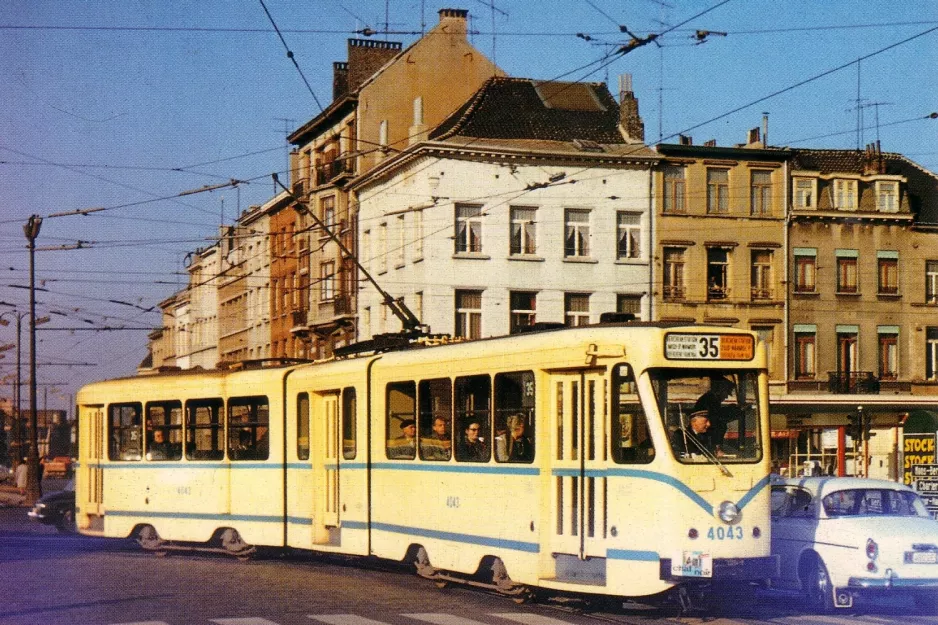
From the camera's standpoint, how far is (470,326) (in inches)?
2002

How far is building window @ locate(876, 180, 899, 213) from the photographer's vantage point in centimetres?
5434

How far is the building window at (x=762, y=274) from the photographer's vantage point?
53.2 metres

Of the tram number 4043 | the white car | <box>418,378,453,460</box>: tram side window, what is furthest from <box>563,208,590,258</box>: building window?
the tram number 4043

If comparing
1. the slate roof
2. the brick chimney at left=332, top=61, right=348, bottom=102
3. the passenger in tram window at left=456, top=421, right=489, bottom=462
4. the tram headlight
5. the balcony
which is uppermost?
the brick chimney at left=332, top=61, right=348, bottom=102

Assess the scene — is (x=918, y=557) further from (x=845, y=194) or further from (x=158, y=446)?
(x=845, y=194)

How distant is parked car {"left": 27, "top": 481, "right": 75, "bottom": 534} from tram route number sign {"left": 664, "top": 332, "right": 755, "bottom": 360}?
2288 cm

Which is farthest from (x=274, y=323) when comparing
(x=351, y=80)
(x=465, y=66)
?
(x=465, y=66)

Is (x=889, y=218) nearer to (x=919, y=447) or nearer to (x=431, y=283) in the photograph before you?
(x=431, y=283)

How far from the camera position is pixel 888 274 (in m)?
54.5

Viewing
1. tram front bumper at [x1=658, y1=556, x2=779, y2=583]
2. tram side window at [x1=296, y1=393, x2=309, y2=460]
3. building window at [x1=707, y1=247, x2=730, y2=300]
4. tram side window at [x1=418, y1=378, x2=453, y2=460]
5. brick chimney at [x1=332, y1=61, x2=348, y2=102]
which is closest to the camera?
tram front bumper at [x1=658, y1=556, x2=779, y2=583]

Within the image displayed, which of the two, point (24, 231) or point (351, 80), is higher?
point (351, 80)

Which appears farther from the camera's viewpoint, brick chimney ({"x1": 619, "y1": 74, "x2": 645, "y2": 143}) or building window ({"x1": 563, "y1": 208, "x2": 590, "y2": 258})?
brick chimney ({"x1": 619, "y1": 74, "x2": 645, "y2": 143})

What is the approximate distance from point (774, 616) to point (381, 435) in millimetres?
5948

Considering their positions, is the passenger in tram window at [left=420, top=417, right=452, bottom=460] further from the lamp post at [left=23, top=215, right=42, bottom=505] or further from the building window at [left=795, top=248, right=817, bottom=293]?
the building window at [left=795, top=248, right=817, bottom=293]
